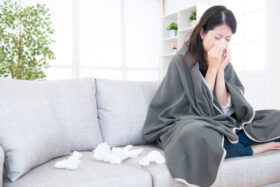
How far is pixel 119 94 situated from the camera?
1.69m

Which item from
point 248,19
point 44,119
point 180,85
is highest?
point 248,19

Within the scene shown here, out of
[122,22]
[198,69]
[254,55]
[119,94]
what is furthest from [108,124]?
[122,22]

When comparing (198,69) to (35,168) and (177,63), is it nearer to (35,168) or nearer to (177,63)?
(177,63)

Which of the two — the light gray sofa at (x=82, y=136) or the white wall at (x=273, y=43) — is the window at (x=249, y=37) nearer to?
the white wall at (x=273, y=43)

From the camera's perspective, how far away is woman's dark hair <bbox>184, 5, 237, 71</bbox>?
1.64 m

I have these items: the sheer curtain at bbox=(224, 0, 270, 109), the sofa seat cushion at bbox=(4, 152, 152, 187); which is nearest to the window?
the sheer curtain at bbox=(224, 0, 270, 109)

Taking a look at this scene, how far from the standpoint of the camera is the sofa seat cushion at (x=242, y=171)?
46.1 inches

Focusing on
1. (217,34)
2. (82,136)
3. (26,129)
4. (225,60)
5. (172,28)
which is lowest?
(82,136)

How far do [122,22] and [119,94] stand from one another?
3.88 meters

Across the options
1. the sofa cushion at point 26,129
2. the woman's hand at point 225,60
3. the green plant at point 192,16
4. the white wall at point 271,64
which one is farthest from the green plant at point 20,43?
the green plant at point 192,16

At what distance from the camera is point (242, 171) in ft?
4.28

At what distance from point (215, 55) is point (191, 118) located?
16.1 inches

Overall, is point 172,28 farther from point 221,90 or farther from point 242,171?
point 242,171

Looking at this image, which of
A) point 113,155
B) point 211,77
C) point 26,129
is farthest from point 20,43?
point 211,77
